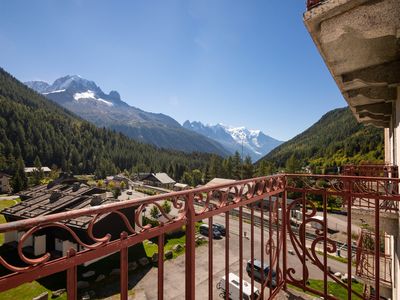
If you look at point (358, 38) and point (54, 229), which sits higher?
point (358, 38)

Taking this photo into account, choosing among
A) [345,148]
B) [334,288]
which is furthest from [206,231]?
[345,148]

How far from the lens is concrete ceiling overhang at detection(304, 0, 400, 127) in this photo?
2010 mm

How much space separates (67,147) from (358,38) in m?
127

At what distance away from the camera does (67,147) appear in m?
112

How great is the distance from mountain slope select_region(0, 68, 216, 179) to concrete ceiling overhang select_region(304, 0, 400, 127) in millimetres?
89567

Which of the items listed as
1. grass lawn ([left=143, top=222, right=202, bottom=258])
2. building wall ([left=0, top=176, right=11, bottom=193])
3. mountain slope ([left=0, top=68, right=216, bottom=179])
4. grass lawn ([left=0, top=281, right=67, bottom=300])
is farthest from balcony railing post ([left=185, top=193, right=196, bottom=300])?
mountain slope ([left=0, top=68, right=216, bottom=179])

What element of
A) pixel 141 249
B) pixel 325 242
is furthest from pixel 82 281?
pixel 325 242

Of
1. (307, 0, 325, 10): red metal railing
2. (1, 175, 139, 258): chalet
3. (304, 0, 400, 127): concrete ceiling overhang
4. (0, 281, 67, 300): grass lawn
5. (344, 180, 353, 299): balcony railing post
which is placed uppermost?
(307, 0, 325, 10): red metal railing

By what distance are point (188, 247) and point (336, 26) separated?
2.51 m

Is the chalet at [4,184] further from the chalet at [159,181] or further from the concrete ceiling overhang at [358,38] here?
the concrete ceiling overhang at [358,38]

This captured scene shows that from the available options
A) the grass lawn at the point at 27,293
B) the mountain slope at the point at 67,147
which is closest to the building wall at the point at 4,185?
the mountain slope at the point at 67,147

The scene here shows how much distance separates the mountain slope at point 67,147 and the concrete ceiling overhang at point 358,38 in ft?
294

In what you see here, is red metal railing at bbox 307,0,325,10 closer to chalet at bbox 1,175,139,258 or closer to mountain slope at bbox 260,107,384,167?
chalet at bbox 1,175,139,258

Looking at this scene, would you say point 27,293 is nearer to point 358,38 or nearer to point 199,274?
point 199,274
